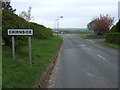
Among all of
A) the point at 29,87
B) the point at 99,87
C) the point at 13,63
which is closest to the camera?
the point at 29,87

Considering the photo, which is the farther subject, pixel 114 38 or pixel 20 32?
pixel 114 38

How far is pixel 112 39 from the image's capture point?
37.4 metres

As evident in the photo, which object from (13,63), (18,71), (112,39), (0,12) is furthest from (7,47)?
(112,39)

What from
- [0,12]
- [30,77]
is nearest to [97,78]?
[30,77]

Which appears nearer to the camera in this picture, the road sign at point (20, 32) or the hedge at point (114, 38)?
the road sign at point (20, 32)

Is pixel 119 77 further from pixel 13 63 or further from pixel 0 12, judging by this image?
pixel 0 12

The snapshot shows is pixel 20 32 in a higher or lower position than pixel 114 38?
higher

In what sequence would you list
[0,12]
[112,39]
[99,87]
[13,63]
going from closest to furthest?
[99,87] < [13,63] < [0,12] < [112,39]

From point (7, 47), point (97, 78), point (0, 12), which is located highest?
point (0, 12)

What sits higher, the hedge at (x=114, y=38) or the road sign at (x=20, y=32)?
the road sign at (x=20, y=32)

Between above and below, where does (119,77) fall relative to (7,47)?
below

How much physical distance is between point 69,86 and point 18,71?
2304mm

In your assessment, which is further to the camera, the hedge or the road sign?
the hedge

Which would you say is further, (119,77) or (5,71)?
(119,77)
